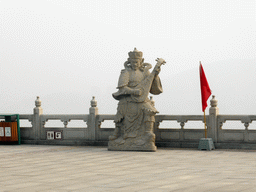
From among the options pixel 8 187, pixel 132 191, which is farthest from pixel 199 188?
pixel 8 187

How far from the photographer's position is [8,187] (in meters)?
7.62

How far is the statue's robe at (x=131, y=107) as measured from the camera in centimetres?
1281

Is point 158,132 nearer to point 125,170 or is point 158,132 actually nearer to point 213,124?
point 213,124

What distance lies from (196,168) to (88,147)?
502cm

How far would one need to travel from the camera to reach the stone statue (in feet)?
41.7

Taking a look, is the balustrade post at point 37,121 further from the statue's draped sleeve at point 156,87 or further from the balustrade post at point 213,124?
the balustrade post at point 213,124

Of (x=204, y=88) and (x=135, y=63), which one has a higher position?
(x=135, y=63)

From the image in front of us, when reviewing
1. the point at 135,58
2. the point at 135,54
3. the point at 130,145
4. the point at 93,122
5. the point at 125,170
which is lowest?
the point at 125,170

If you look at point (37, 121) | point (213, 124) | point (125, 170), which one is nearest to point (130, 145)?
point (213, 124)

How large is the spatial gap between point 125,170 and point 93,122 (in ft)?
16.7

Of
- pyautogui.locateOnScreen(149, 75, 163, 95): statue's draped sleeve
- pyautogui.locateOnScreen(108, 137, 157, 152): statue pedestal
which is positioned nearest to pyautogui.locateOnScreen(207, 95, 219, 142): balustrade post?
pyautogui.locateOnScreen(149, 75, 163, 95): statue's draped sleeve

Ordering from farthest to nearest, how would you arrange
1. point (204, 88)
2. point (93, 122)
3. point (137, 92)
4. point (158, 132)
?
point (93, 122)
point (158, 132)
point (204, 88)
point (137, 92)

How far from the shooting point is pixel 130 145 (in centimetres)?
1281

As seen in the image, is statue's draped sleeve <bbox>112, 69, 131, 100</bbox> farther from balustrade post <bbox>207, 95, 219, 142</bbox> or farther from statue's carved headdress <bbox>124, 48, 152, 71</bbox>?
balustrade post <bbox>207, 95, 219, 142</bbox>
